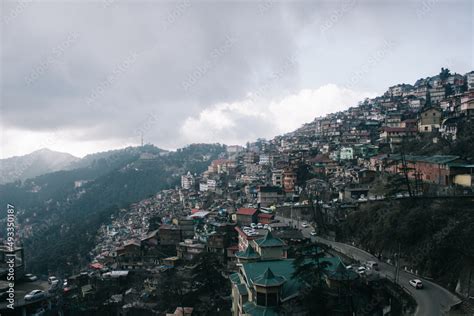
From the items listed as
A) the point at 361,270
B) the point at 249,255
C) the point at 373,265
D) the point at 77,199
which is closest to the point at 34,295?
the point at 249,255

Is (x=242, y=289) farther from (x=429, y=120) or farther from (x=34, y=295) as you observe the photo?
(x=429, y=120)

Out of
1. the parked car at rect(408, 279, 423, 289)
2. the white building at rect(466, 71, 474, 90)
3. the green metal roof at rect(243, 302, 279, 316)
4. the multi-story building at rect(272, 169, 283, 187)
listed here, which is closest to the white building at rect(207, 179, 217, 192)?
the multi-story building at rect(272, 169, 283, 187)

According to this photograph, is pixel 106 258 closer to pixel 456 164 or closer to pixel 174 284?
pixel 174 284

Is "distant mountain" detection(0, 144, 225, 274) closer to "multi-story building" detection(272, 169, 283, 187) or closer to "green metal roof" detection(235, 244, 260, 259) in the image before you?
"multi-story building" detection(272, 169, 283, 187)

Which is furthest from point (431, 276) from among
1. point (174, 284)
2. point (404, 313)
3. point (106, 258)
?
point (106, 258)

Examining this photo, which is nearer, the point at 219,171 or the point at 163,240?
the point at 163,240

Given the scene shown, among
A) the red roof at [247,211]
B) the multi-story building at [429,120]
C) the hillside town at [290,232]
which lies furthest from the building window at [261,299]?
the multi-story building at [429,120]

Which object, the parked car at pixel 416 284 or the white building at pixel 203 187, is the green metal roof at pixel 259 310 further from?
the white building at pixel 203 187
